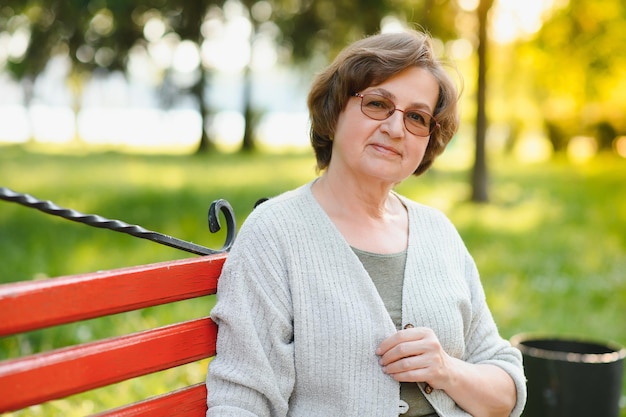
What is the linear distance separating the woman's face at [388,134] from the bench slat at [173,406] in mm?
763

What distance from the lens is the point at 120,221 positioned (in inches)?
76.5

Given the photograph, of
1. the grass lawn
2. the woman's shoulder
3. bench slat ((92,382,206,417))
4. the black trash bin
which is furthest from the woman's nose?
the grass lawn

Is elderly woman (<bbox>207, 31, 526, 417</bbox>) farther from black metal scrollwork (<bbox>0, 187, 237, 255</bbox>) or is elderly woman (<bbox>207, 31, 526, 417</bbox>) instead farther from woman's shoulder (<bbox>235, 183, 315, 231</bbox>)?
black metal scrollwork (<bbox>0, 187, 237, 255</bbox>)

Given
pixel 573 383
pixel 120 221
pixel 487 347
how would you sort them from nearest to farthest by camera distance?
pixel 120 221, pixel 487 347, pixel 573 383

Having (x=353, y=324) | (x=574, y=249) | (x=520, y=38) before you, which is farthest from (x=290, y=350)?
(x=520, y=38)

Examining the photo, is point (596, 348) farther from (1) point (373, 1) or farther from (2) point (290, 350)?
(1) point (373, 1)

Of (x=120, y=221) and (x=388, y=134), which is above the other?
(x=388, y=134)

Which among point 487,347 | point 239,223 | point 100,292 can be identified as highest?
point 100,292

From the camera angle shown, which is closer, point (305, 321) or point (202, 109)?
point (305, 321)

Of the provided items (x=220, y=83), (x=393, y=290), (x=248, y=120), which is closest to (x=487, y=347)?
(x=393, y=290)

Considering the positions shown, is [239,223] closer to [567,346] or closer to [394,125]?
[567,346]

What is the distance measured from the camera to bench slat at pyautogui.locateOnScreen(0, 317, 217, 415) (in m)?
1.55

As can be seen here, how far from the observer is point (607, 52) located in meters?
13.8

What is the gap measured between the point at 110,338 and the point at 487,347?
1.17 meters
